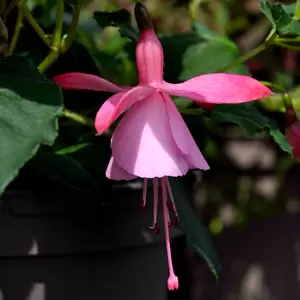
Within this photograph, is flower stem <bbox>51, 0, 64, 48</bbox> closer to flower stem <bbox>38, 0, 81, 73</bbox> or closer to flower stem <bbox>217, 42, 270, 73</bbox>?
flower stem <bbox>38, 0, 81, 73</bbox>

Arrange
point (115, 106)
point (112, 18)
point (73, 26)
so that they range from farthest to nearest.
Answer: point (112, 18), point (73, 26), point (115, 106)

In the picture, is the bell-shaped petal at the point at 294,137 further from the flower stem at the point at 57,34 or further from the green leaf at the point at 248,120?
the flower stem at the point at 57,34

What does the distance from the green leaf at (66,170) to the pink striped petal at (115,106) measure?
6.1 inches

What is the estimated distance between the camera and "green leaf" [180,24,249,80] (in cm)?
80

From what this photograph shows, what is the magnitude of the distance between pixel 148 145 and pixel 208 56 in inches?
15.4

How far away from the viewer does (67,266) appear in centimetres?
62

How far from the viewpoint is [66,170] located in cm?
63

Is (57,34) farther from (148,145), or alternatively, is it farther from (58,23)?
(148,145)

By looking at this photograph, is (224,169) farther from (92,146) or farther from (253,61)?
(92,146)

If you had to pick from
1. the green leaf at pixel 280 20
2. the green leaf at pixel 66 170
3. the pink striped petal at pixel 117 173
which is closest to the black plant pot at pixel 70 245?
the green leaf at pixel 66 170

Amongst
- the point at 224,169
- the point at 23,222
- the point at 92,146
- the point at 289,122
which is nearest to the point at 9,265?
the point at 23,222

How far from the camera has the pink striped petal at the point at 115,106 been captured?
17.4 inches

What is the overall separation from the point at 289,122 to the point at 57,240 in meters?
0.29

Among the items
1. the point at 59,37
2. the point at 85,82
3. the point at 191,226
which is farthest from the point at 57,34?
the point at 191,226
